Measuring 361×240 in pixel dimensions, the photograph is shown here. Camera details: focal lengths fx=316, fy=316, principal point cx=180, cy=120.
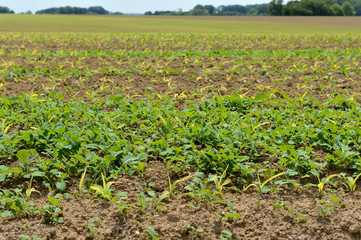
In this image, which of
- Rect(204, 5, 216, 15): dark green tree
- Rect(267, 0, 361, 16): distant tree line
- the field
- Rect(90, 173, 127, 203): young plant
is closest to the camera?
the field

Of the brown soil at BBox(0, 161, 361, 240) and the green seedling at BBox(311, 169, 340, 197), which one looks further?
the green seedling at BBox(311, 169, 340, 197)

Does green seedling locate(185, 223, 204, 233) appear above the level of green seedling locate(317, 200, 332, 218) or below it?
below

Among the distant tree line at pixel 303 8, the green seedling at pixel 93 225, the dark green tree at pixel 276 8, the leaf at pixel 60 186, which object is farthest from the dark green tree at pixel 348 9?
the green seedling at pixel 93 225

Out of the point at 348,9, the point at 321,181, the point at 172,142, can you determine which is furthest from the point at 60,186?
the point at 348,9

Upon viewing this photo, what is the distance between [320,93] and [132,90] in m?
3.76

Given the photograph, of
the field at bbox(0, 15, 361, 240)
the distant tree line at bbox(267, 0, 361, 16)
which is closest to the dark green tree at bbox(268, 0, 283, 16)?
the distant tree line at bbox(267, 0, 361, 16)

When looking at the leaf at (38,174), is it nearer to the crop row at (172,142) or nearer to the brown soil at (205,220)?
the crop row at (172,142)

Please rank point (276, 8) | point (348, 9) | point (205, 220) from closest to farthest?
point (205, 220) → point (276, 8) → point (348, 9)

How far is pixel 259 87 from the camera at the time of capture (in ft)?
21.1

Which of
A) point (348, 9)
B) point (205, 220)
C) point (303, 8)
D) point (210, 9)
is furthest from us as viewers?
point (210, 9)

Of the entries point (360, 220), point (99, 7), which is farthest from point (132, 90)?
point (99, 7)

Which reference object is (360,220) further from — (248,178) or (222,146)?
(222,146)

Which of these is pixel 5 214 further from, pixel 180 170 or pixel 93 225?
pixel 180 170

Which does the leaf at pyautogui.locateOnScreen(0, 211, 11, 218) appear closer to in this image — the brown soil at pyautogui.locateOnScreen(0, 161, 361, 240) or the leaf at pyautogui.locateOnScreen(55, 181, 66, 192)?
the brown soil at pyautogui.locateOnScreen(0, 161, 361, 240)
